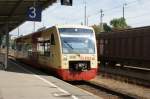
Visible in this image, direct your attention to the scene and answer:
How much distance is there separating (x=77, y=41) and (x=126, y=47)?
10845 millimetres

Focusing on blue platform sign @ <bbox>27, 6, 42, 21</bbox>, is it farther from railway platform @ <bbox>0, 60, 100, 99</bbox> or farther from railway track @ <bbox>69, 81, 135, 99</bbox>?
railway platform @ <bbox>0, 60, 100, 99</bbox>

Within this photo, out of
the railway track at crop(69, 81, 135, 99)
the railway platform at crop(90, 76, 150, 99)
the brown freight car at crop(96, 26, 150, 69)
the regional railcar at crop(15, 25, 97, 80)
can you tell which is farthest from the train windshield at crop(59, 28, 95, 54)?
the brown freight car at crop(96, 26, 150, 69)

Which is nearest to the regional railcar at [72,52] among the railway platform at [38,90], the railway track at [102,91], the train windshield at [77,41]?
the train windshield at [77,41]

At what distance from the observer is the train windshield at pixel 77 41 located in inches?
859

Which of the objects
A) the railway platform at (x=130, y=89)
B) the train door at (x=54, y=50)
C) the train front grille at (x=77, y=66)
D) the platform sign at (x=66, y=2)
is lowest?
the railway platform at (x=130, y=89)

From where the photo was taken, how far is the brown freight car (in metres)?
29.1

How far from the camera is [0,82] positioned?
19.3m

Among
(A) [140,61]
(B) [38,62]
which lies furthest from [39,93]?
(A) [140,61]

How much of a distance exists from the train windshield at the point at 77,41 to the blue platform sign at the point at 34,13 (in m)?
11.9

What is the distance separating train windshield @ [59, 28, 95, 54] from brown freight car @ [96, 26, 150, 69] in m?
7.22

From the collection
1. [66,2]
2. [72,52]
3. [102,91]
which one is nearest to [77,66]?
[72,52]

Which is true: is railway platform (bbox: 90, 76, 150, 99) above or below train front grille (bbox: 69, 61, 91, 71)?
below

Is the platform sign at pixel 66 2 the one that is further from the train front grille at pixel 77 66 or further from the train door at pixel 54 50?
the train front grille at pixel 77 66

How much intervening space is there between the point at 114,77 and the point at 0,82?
10.1 meters
